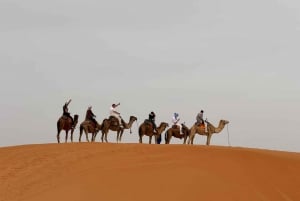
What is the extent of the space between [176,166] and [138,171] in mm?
1474

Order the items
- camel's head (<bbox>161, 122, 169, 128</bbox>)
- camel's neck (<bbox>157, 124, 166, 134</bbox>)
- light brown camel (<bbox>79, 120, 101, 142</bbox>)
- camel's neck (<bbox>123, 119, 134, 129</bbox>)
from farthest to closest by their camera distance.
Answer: camel's head (<bbox>161, 122, 169, 128</bbox>) → camel's neck (<bbox>123, 119, 134, 129</bbox>) → camel's neck (<bbox>157, 124, 166, 134</bbox>) → light brown camel (<bbox>79, 120, 101, 142</bbox>)

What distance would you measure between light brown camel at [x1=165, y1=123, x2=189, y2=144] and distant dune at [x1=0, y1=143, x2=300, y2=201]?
19.6 feet

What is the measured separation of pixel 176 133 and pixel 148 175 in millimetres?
13308

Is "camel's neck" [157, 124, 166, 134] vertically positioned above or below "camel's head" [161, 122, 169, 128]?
below

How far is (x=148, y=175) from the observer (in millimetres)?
20391

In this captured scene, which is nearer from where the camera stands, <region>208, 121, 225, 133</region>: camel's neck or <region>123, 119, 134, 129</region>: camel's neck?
<region>208, 121, 225, 133</region>: camel's neck

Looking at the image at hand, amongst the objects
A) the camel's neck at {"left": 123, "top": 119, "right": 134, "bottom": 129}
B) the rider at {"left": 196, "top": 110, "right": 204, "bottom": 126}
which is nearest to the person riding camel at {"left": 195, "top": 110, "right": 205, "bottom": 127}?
the rider at {"left": 196, "top": 110, "right": 204, "bottom": 126}

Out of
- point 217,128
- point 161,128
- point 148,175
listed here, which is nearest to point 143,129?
point 161,128

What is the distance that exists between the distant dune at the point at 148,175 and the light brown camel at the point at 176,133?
5.99m

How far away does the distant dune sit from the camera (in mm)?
18734

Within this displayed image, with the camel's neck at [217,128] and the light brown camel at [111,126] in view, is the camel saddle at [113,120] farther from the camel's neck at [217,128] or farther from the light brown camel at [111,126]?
the camel's neck at [217,128]

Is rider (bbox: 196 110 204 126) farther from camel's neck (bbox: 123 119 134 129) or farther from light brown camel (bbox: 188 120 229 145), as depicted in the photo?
camel's neck (bbox: 123 119 134 129)

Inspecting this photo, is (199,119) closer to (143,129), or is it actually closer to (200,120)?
(200,120)

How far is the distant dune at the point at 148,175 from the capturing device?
61.5ft
